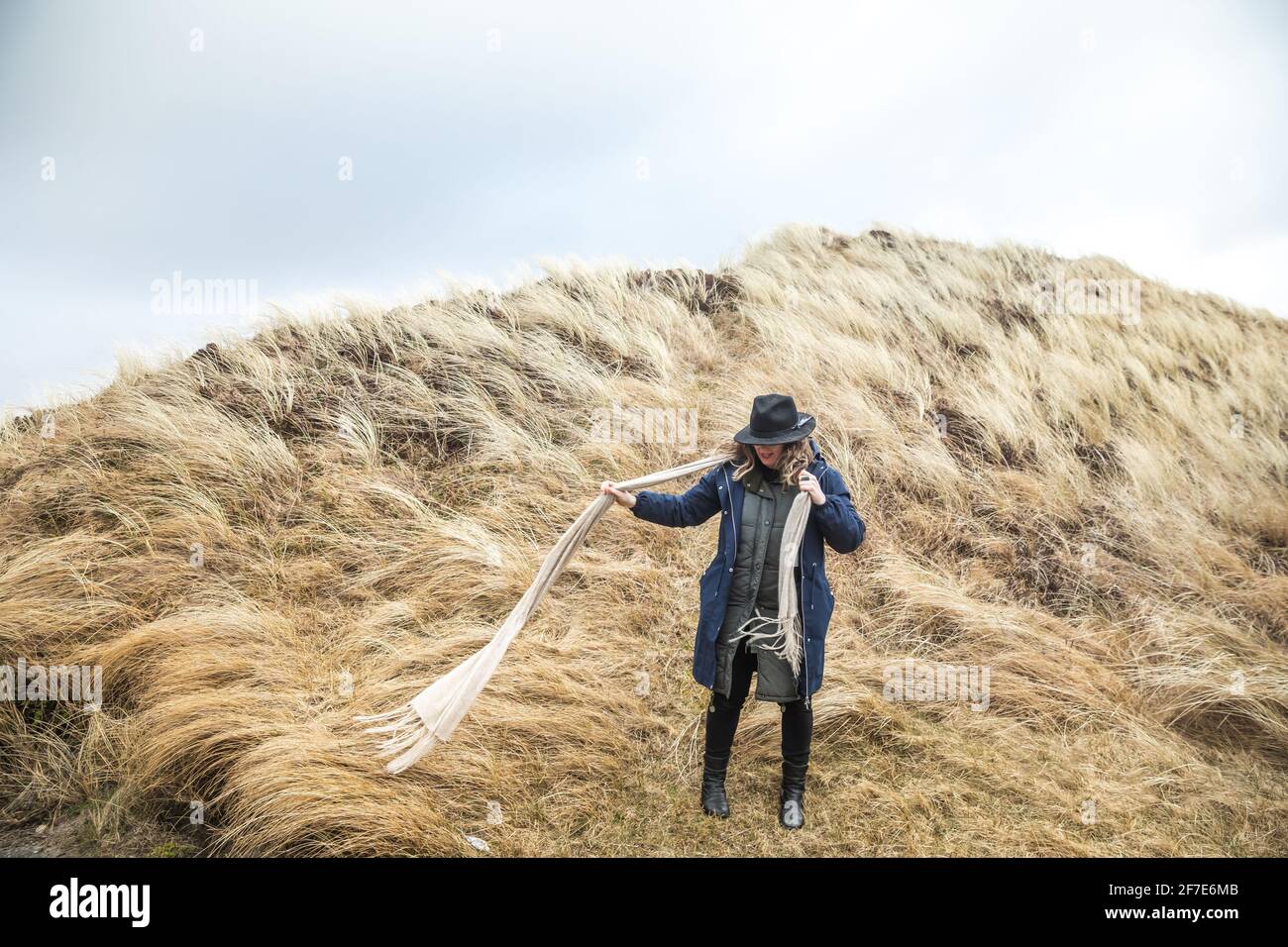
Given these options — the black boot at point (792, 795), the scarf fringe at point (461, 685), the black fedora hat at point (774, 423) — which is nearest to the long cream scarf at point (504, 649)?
the scarf fringe at point (461, 685)

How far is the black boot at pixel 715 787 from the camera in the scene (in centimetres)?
406

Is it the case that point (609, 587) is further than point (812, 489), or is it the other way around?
point (609, 587)

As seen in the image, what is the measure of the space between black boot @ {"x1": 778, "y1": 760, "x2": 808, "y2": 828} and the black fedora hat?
1777 millimetres

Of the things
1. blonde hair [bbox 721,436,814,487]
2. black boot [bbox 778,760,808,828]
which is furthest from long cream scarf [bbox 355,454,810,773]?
black boot [bbox 778,760,808,828]

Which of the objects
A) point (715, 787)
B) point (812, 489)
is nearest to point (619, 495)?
point (812, 489)

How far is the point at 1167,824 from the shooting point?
4148mm

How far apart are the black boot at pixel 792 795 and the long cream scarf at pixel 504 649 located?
0.73 meters

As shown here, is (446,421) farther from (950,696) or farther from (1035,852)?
(1035,852)

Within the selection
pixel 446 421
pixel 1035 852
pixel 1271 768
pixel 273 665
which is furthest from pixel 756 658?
pixel 446 421

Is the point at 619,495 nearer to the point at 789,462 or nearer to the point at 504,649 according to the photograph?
the point at 789,462

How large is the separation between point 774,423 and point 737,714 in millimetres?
1525

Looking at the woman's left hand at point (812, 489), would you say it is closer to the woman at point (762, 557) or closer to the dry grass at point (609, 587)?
the woman at point (762, 557)

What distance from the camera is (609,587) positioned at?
19.1ft

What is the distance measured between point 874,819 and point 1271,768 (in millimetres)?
2696
